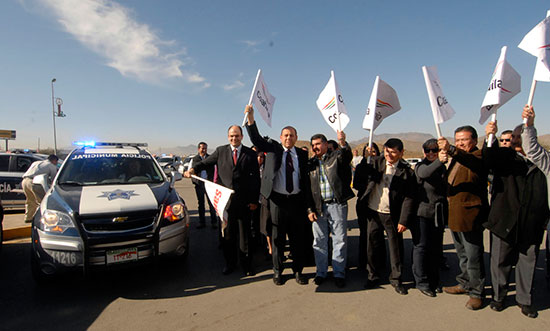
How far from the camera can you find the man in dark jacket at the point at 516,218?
112 inches

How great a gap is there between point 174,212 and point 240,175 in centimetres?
102

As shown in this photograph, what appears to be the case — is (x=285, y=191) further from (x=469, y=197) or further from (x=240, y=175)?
(x=469, y=197)

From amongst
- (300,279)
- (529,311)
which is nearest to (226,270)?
(300,279)

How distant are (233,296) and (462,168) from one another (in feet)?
9.93

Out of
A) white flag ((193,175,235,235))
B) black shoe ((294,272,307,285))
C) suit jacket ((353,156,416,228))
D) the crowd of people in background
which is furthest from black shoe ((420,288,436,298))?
white flag ((193,175,235,235))

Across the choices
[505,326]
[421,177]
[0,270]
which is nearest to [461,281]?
[505,326]

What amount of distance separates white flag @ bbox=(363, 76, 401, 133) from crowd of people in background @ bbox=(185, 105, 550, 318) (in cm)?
49

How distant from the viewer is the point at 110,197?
3570 millimetres

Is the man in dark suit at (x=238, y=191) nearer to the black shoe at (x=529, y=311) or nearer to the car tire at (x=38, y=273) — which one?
the car tire at (x=38, y=273)

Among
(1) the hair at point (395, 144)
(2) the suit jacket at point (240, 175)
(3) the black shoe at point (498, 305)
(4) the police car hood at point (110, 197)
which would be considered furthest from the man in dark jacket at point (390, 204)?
(4) the police car hood at point (110, 197)

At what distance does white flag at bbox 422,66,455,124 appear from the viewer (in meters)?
3.41

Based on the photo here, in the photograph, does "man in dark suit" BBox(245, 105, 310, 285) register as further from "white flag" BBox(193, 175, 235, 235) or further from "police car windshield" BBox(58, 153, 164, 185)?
"police car windshield" BBox(58, 153, 164, 185)

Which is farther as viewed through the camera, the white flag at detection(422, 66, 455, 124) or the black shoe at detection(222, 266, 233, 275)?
A: the black shoe at detection(222, 266, 233, 275)

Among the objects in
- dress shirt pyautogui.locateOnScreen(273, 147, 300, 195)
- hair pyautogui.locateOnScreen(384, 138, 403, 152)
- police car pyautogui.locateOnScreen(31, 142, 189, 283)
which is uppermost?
hair pyautogui.locateOnScreen(384, 138, 403, 152)
